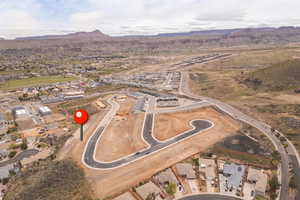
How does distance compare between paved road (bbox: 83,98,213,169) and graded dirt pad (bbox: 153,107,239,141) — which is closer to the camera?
paved road (bbox: 83,98,213,169)

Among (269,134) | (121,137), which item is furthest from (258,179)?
(121,137)

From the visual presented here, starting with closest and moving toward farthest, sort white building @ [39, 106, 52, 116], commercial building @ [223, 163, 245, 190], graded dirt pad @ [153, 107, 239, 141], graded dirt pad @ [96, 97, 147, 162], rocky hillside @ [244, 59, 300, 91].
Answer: commercial building @ [223, 163, 245, 190] → graded dirt pad @ [96, 97, 147, 162] → graded dirt pad @ [153, 107, 239, 141] → white building @ [39, 106, 52, 116] → rocky hillside @ [244, 59, 300, 91]

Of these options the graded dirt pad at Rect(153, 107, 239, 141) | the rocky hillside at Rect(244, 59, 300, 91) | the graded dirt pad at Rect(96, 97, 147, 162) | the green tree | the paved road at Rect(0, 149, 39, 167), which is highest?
the rocky hillside at Rect(244, 59, 300, 91)

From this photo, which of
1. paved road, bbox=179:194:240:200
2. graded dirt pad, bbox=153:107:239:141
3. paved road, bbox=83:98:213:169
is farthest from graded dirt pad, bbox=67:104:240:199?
paved road, bbox=179:194:240:200

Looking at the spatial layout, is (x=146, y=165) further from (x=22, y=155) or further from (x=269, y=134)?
(x=269, y=134)

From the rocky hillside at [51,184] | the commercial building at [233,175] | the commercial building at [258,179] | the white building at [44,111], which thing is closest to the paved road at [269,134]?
the commercial building at [258,179]

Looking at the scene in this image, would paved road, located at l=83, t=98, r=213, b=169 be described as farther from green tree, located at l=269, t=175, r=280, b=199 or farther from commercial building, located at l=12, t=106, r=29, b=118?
commercial building, located at l=12, t=106, r=29, b=118

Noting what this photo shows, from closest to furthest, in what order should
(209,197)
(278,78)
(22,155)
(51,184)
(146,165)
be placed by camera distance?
(51,184)
(209,197)
(146,165)
(22,155)
(278,78)
